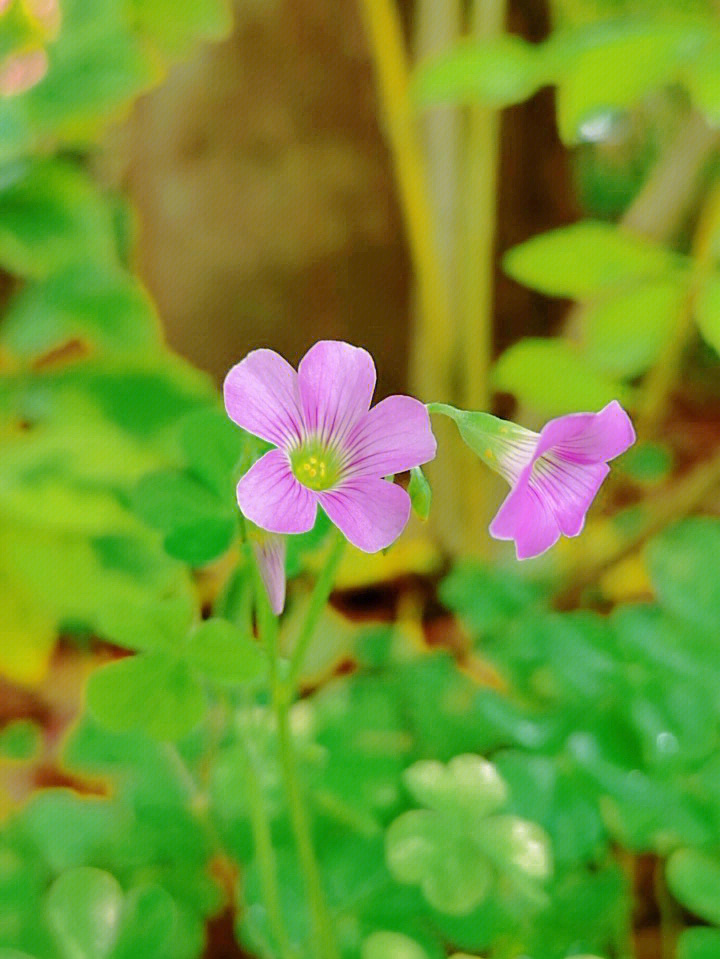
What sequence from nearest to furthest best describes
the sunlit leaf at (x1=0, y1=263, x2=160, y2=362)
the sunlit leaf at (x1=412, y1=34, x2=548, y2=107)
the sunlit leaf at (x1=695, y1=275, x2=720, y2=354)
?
the sunlit leaf at (x1=695, y1=275, x2=720, y2=354) → the sunlit leaf at (x1=412, y1=34, x2=548, y2=107) → the sunlit leaf at (x1=0, y1=263, x2=160, y2=362)

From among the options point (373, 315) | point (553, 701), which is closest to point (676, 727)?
point (553, 701)

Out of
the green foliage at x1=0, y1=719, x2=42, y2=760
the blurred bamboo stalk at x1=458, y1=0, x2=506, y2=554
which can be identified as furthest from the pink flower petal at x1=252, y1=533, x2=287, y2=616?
the blurred bamboo stalk at x1=458, y1=0, x2=506, y2=554

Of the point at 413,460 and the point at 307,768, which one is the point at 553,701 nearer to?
the point at 307,768

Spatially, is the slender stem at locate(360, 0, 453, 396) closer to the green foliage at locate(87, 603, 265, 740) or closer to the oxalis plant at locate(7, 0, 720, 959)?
the oxalis plant at locate(7, 0, 720, 959)

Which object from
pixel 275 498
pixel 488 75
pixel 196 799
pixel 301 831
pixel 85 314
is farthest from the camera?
pixel 85 314

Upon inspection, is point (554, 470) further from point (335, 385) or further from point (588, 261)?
point (588, 261)

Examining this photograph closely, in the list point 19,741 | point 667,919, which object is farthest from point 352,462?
point 19,741

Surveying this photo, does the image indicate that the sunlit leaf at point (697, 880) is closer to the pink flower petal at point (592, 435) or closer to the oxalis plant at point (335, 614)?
the oxalis plant at point (335, 614)
